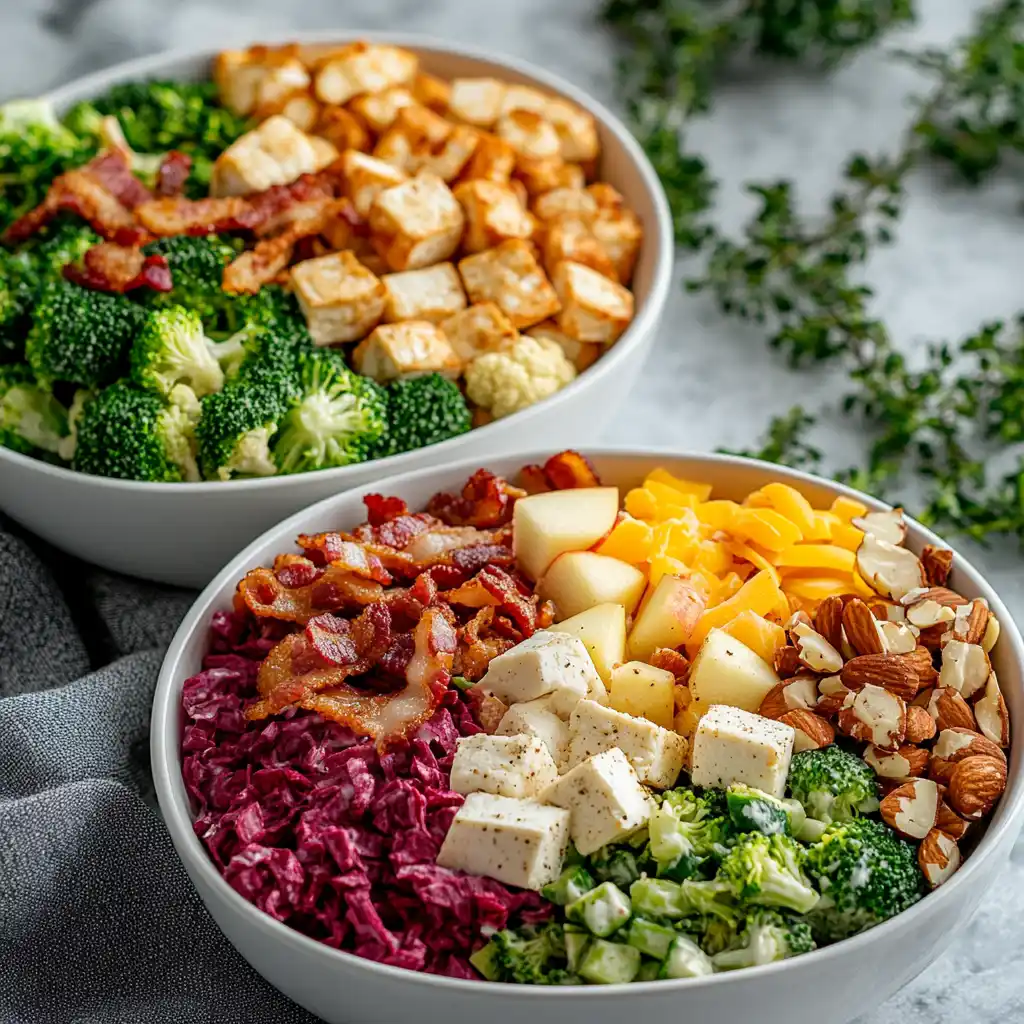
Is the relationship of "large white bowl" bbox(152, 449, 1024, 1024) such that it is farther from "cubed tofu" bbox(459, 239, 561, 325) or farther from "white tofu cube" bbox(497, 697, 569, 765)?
"cubed tofu" bbox(459, 239, 561, 325)

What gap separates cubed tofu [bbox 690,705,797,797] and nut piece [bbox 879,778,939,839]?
19 centimetres

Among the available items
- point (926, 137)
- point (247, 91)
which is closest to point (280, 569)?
point (247, 91)

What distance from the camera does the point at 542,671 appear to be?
8.43 ft

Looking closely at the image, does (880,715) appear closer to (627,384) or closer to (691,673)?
(691,673)

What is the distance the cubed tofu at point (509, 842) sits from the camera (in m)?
2.30

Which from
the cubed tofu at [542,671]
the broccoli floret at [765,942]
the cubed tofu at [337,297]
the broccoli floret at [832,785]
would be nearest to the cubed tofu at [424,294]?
the cubed tofu at [337,297]

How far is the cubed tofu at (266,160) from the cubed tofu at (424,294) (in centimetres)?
46

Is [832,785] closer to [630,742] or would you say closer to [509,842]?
[630,742]

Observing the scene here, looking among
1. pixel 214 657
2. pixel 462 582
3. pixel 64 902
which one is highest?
pixel 462 582

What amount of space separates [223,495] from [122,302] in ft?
2.08

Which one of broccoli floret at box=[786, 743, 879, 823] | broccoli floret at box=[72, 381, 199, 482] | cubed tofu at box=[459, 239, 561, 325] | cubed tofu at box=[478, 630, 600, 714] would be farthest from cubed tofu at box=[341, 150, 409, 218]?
broccoli floret at box=[786, 743, 879, 823]

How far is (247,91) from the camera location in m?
4.20

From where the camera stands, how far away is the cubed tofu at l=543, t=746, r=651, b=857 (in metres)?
2.34

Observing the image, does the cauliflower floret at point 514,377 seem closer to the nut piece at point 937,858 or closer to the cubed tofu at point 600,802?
the cubed tofu at point 600,802
